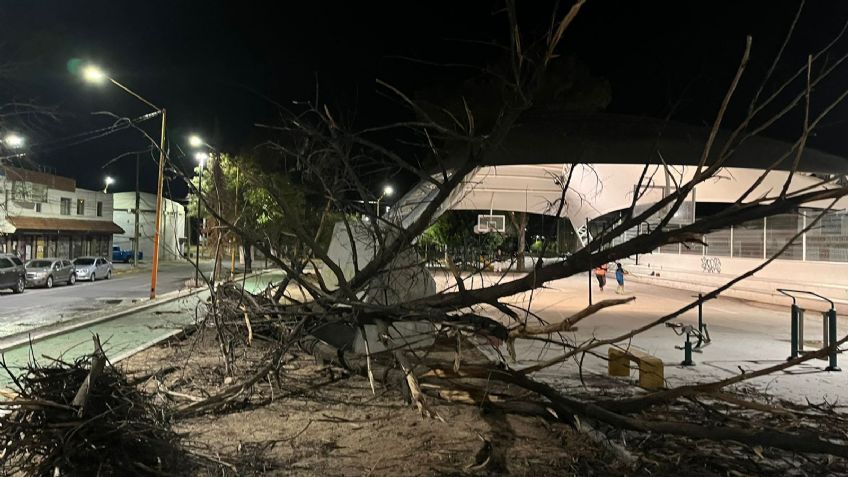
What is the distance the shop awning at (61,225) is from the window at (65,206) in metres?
0.72

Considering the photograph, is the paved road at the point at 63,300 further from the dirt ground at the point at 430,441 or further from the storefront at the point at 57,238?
the storefront at the point at 57,238

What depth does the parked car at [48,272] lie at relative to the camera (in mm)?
23328

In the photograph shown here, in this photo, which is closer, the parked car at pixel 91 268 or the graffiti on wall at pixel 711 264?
the graffiti on wall at pixel 711 264

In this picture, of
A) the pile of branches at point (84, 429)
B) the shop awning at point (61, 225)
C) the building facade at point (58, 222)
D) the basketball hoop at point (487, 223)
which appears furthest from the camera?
the shop awning at point (61, 225)

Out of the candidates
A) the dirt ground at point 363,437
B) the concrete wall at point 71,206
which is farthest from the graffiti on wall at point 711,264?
the concrete wall at point 71,206

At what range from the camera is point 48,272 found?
78.4ft

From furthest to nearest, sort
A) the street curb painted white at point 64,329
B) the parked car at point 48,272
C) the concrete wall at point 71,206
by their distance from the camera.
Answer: the concrete wall at point 71,206
the parked car at point 48,272
the street curb painted white at point 64,329

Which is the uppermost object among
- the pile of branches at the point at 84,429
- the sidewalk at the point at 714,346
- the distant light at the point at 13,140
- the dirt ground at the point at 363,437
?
the distant light at the point at 13,140

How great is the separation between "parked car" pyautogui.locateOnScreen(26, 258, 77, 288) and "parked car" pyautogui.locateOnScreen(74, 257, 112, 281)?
6.37ft

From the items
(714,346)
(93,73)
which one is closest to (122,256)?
(93,73)

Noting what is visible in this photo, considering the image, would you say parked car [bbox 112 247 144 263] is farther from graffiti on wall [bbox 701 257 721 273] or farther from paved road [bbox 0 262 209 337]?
graffiti on wall [bbox 701 257 721 273]

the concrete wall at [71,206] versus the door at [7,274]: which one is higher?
the concrete wall at [71,206]

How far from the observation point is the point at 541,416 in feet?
19.9

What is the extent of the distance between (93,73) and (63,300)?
32.9 ft
